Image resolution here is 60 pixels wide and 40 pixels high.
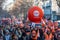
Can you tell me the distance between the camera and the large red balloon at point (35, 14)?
4.76 m

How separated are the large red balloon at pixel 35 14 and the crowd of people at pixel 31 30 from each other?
0.10 metres

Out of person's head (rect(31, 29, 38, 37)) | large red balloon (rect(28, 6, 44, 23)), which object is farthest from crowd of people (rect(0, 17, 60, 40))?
large red balloon (rect(28, 6, 44, 23))

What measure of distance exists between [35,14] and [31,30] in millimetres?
305

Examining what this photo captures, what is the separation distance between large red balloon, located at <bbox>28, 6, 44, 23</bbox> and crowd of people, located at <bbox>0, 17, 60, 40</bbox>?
10cm

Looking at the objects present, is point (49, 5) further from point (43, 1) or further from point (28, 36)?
point (28, 36)

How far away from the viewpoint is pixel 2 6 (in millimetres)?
4824

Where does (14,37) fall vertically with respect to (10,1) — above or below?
below

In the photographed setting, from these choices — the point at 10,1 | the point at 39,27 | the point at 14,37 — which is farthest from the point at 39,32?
the point at 10,1

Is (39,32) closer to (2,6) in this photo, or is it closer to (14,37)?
(14,37)

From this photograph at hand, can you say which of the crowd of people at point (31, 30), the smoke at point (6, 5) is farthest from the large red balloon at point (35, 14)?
the smoke at point (6, 5)

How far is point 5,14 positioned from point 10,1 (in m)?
0.25

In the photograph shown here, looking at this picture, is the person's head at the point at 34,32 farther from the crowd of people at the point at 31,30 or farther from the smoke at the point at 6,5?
the smoke at the point at 6,5

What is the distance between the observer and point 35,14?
15.7ft

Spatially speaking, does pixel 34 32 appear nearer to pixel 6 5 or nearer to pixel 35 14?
pixel 35 14
